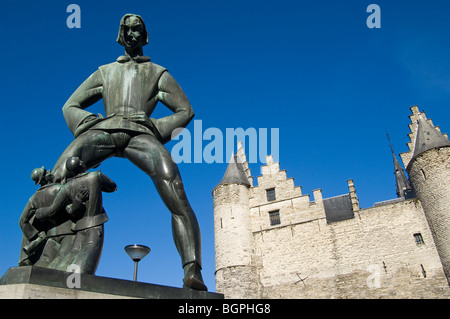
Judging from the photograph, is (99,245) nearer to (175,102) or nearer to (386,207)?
(175,102)

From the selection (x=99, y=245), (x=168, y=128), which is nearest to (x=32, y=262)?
(x=99, y=245)

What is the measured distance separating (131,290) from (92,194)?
0.80 m

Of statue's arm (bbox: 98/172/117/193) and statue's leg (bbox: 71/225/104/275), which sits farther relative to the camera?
statue's arm (bbox: 98/172/117/193)

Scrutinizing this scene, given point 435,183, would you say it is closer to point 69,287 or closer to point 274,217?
point 274,217

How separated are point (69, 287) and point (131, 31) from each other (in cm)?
249

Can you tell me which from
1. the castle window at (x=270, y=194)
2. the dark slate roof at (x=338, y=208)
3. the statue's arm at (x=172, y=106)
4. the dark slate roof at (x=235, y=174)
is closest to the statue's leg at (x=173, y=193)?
the statue's arm at (x=172, y=106)

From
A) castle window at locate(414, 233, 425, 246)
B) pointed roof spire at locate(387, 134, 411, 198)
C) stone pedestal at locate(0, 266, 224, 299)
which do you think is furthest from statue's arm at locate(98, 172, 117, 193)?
pointed roof spire at locate(387, 134, 411, 198)

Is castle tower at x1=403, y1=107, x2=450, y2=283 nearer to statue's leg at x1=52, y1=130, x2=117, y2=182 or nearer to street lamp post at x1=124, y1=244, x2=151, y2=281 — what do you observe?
street lamp post at x1=124, y1=244, x2=151, y2=281

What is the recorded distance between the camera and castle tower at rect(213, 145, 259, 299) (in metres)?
27.1

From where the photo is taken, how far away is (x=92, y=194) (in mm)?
2883

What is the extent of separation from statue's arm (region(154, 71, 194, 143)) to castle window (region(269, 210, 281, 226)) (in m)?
27.2

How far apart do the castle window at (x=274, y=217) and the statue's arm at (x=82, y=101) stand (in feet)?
89.8

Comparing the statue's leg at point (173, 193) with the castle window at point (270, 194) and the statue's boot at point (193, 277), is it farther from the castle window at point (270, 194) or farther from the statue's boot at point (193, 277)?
the castle window at point (270, 194)

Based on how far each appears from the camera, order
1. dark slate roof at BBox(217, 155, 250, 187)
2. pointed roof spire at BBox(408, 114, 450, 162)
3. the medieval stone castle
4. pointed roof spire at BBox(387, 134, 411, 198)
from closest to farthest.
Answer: the medieval stone castle, pointed roof spire at BBox(408, 114, 450, 162), dark slate roof at BBox(217, 155, 250, 187), pointed roof spire at BBox(387, 134, 411, 198)
